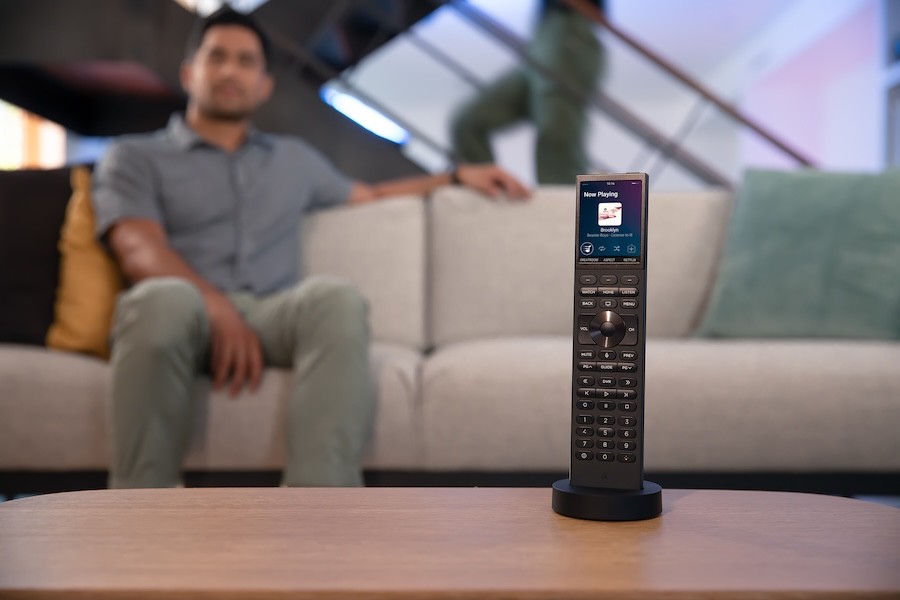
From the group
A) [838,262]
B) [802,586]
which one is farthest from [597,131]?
[802,586]

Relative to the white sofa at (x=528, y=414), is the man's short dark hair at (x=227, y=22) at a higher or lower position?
higher

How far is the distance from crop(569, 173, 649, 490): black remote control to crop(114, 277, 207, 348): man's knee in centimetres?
91

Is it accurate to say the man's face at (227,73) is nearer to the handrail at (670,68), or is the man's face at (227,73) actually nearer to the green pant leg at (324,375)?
the green pant leg at (324,375)

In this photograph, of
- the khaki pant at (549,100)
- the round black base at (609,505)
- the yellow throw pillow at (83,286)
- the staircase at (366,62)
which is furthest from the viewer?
the staircase at (366,62)

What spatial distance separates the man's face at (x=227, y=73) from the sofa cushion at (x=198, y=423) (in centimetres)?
81

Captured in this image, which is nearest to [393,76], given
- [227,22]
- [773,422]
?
[227,22]

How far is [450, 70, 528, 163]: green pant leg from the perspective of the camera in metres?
3.48

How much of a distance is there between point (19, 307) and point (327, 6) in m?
2.24

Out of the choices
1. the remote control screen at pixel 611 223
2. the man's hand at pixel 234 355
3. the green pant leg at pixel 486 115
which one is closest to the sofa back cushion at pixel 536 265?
the man's hand at pixel 234 355

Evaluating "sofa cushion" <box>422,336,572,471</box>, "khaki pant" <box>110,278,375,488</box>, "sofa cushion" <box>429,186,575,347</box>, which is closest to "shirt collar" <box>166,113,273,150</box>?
"sofa cushion" <box>429,186,575,347</box>

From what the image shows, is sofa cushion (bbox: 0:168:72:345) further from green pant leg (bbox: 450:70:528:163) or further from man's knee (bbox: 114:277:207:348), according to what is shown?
green pant leg (bbox: 450:70:528:163)

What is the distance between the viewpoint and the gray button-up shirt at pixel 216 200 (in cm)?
188

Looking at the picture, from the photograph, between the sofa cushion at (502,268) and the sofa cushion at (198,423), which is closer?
the sofa cushion at (198,423)

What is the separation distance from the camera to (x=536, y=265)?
2012 mm
